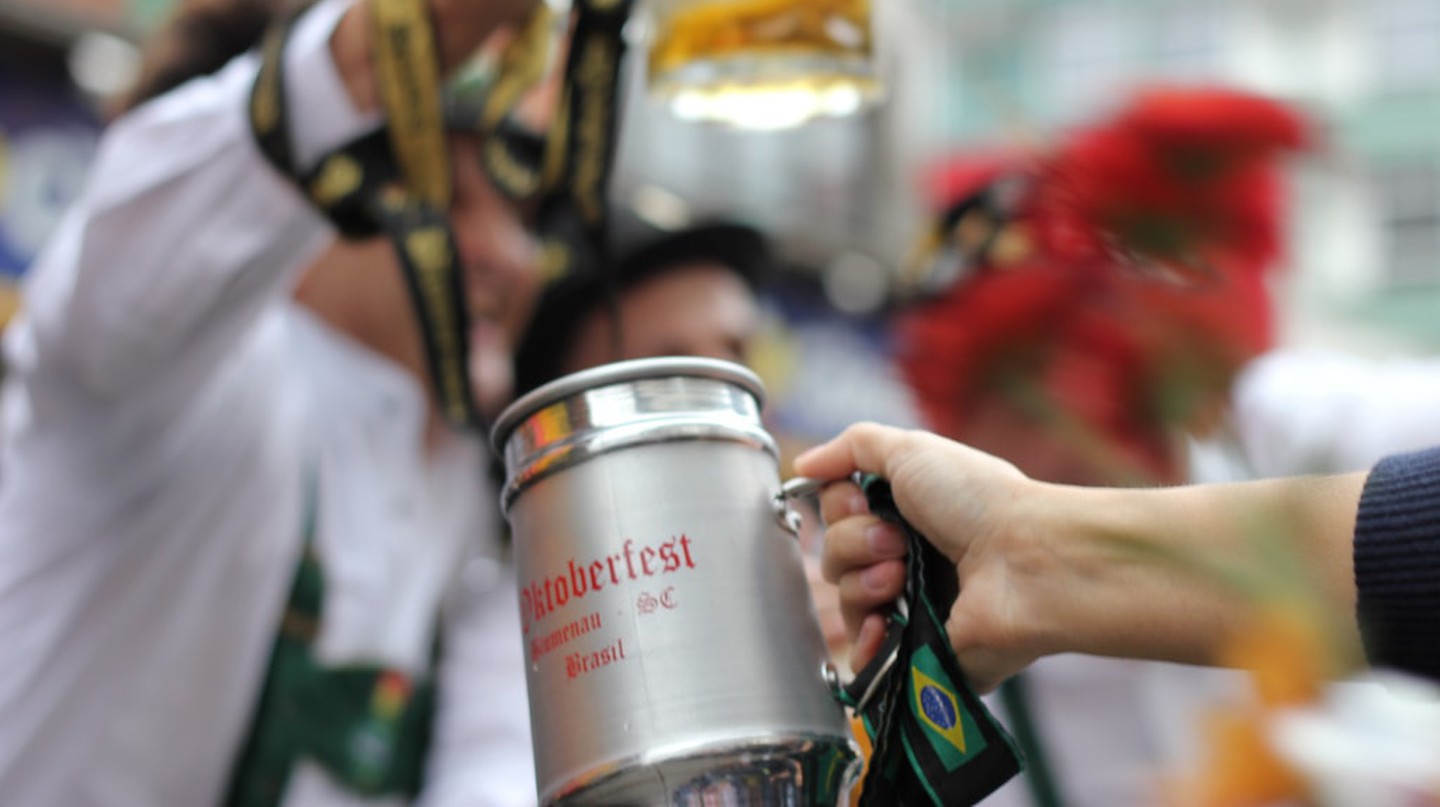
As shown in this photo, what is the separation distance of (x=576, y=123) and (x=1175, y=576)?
0.63 meters

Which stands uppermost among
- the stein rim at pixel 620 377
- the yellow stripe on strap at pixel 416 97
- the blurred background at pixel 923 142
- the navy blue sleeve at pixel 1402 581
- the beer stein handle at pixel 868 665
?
the blurred background at pixel 923 142

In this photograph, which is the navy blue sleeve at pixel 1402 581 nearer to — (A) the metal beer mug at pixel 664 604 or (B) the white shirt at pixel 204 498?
(A) the metal beer mug at pixel 664 604

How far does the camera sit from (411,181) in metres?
1.28

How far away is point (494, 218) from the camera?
1.86 m

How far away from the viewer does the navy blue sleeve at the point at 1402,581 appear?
29.6 inches

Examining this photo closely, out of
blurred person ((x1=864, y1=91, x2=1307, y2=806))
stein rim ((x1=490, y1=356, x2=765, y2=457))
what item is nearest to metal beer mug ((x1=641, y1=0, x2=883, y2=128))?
blurred person ((x1=864, y1=91, x2=1307, y2=806))

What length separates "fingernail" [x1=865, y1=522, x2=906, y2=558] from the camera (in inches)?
35.1

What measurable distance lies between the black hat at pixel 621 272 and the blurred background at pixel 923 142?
6.3 inches

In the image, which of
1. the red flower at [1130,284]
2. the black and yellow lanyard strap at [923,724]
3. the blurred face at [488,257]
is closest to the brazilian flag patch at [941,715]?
the black and yellow lanyard strap at [923,724]

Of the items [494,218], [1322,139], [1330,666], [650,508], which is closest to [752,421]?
[650,508]

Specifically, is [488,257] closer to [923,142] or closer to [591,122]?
[591,122]

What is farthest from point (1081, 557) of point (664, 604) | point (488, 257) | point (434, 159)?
point (488, 257)

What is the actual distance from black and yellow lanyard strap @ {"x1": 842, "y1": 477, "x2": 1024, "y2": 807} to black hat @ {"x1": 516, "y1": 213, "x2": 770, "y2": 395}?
Result: 4.09 feet

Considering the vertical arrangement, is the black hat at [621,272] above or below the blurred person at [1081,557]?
above
